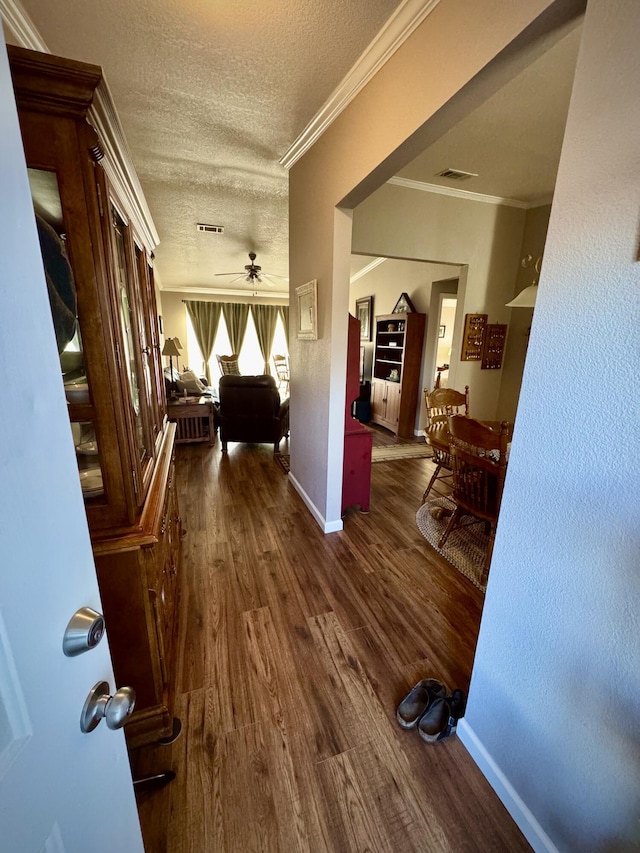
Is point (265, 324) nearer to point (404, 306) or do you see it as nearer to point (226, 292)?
point (226, 292)

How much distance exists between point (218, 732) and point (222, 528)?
57.3 inches

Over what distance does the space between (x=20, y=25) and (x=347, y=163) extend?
1.53 meters

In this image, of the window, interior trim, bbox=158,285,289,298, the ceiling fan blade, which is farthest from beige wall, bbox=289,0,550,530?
interior trim, bbox=158,285,289,298

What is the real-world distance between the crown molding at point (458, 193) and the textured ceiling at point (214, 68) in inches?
43.0

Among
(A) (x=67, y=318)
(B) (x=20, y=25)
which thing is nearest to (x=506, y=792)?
(A) (x=67, y=318)

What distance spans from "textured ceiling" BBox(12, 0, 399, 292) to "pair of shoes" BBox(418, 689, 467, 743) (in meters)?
2.81

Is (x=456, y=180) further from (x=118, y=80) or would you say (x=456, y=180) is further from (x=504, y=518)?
(x=504, y=518)

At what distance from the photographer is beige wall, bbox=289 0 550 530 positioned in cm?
113

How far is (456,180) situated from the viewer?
312 cm

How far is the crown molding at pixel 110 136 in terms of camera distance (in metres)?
0.91

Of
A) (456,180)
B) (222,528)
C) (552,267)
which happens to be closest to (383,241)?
(456,180)

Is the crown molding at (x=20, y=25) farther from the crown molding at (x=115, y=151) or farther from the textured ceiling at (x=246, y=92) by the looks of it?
the crown molding at (x=115, y=151)

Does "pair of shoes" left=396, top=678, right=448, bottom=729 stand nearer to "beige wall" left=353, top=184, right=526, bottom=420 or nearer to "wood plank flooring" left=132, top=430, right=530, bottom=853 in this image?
"wood plank flooring" left=132, top=430, right=530, bottom=853

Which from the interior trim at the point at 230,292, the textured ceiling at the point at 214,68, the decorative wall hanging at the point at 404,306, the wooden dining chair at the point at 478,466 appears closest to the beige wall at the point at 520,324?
the decorative wall hanging at the point at 404,306
